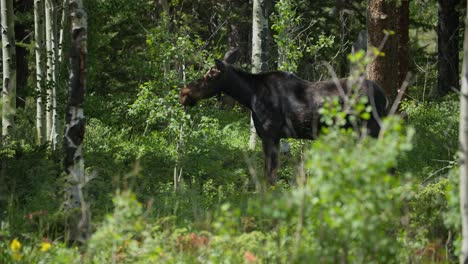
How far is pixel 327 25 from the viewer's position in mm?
25938

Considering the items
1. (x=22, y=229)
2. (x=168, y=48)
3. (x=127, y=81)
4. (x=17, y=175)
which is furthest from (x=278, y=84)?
(x=127, y=81)

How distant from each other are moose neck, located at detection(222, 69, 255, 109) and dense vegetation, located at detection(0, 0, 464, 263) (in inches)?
23.3

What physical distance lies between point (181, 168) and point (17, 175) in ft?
8.88

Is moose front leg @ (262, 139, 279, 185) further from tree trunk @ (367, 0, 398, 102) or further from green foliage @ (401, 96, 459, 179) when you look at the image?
tree trunk @ (367, 0, 398, 102)

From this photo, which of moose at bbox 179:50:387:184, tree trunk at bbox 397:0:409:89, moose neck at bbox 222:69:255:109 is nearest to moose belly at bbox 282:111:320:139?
moose at bbox 179:50:387:184

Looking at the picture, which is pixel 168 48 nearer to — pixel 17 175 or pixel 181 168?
pixel 181 168

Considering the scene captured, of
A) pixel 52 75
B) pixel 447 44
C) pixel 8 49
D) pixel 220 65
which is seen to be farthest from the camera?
pixel 447 44

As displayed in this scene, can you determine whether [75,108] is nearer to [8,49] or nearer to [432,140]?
[8,49]

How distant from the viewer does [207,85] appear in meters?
12.1

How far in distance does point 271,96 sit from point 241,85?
575mm

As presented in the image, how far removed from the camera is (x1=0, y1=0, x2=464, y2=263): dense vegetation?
5379 mm

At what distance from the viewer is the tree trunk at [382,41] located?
47.4 ft

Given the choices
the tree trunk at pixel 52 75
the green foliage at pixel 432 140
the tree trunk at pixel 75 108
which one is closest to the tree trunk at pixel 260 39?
the green foliage at pixel 432 140

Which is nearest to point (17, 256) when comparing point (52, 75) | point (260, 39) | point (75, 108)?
point (75, 108)
